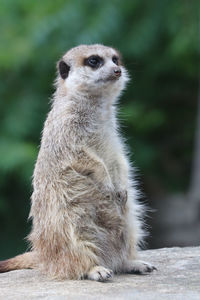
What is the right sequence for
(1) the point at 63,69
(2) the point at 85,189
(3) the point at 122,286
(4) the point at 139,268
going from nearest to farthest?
1. (3) the point at 122,286
2. (2) the point at 85,189
3. (4) the point at 139,268
4. (1) the point at 63,69

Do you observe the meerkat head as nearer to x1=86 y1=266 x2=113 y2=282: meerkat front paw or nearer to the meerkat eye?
the meerkat eye

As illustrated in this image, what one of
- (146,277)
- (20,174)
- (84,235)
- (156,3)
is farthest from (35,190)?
(156,3)

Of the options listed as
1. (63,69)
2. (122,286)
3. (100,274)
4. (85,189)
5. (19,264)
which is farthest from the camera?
(63,69)

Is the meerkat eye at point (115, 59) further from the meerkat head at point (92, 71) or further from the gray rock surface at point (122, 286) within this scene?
the gray rock surface at point (122, 286)

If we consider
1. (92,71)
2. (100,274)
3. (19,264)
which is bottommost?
(19,264)

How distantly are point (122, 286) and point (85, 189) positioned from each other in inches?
28.0

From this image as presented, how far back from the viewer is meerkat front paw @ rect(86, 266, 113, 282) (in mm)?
4820

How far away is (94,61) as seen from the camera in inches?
219

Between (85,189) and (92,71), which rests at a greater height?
(92,71)

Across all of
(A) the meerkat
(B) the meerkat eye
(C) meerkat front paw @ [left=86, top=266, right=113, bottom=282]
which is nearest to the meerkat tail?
(A) the meerkat

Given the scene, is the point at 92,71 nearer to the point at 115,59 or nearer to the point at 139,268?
the point at 115,59

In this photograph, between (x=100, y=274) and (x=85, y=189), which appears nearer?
(x=100, y=274)

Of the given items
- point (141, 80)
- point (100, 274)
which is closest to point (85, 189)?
point (100, 274)

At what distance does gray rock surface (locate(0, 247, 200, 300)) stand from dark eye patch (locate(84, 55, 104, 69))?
1.45 m
